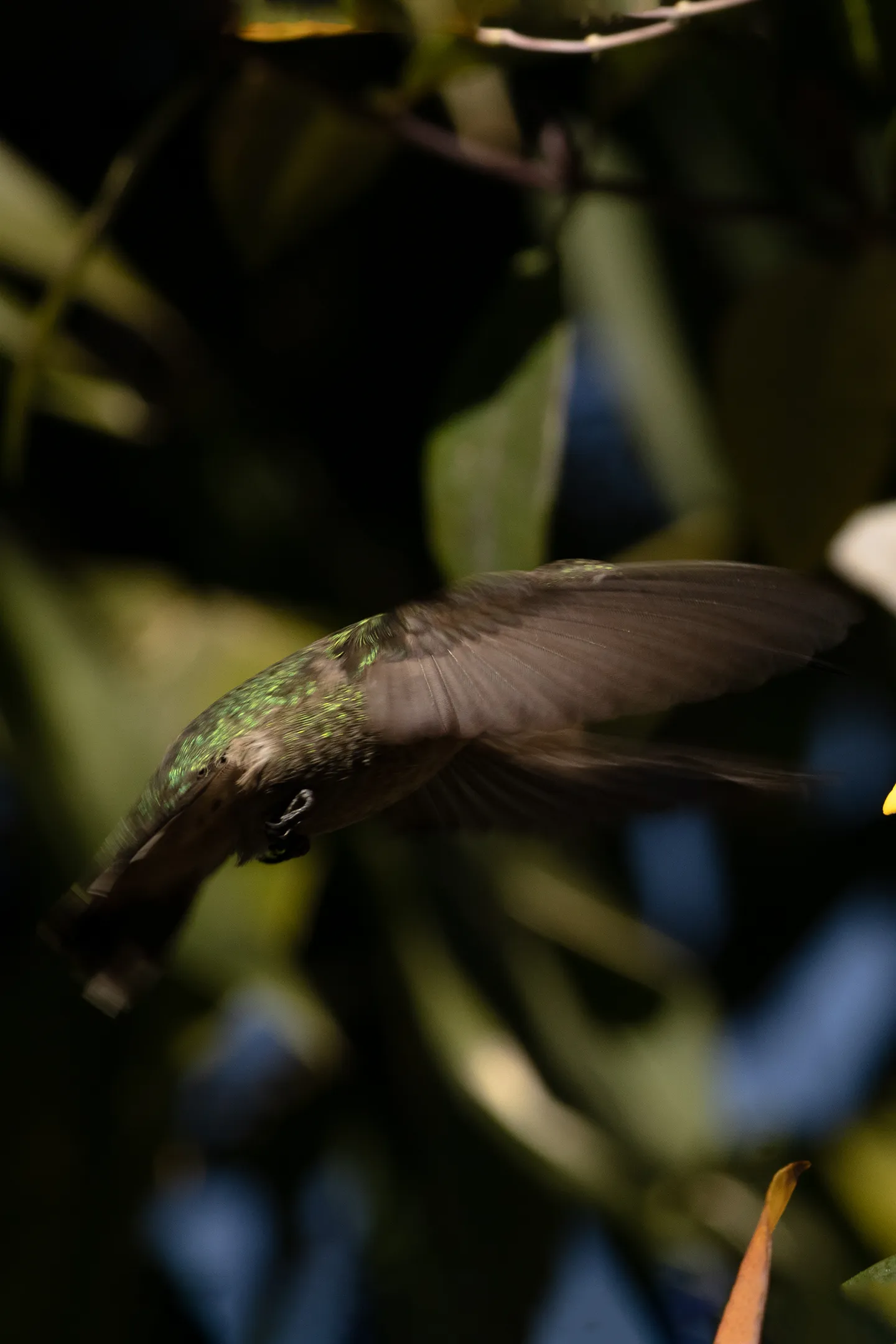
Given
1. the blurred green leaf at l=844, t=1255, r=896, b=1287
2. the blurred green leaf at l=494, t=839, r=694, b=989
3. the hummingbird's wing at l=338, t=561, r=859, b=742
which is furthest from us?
the blurred green leaf at l=494, t=839, r=694, b=989

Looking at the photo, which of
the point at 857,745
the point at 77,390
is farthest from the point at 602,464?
the point at 77,390

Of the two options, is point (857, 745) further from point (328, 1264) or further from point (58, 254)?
point (58, 254)

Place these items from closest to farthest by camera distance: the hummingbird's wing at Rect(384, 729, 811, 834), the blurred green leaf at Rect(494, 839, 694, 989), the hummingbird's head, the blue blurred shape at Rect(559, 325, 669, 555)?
the hummingbird's wing at Rect(384, 729, 811, 834), the hummingbird's head, the blurred green leaf at Rect(494, 839, 694, 989), the blue blurred shape at Rect(559, 325, 669, 555)

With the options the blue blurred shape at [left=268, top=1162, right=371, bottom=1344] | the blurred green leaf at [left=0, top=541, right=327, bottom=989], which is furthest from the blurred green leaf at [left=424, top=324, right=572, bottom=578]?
the blue blurred shape at [left=268, top=1162, right=371, bottom=1344]

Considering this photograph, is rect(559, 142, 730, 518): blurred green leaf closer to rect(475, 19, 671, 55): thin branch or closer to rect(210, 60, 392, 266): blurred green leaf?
rect(210, 60, 392, 266): blurred green leaf

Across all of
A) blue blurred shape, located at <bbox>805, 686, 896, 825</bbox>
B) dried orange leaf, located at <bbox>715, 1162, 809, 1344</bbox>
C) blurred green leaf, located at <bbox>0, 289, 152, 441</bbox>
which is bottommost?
blue blurred shape, located at <bbox>805, 686, 896, 825</bbox>
